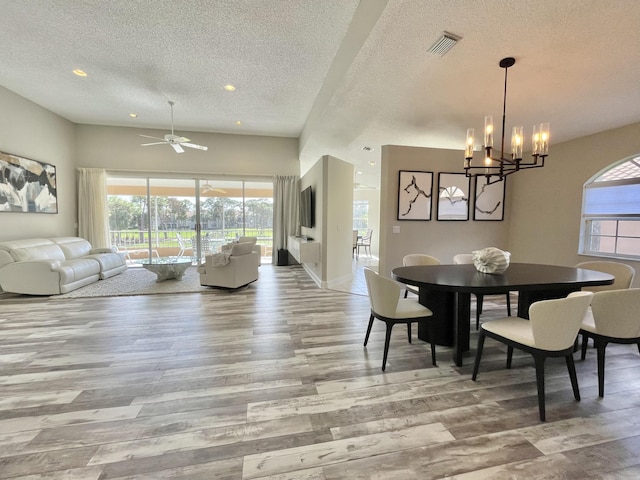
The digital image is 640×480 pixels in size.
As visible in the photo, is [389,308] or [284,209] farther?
[284,209]

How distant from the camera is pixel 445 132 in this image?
4.46 meters

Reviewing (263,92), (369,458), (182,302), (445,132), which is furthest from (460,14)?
Result: (182,302)

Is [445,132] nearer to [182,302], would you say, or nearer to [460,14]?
[460,14]

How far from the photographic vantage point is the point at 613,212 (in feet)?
12.2

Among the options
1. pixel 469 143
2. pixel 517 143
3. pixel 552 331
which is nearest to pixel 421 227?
pixel 469 143

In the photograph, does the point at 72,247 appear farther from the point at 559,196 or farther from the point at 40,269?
the point at 559,196

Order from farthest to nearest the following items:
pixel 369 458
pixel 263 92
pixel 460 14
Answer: pixel 263 92 → pixel 460 14 → pixel 369 458

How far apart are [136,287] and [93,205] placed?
3228mm

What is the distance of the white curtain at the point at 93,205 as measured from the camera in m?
6.58

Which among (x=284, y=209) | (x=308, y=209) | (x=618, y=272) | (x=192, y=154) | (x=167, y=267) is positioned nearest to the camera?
(x=618, y=272)

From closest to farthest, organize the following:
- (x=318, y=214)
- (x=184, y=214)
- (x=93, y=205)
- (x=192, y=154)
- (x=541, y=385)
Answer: (x=541, y=385) → (x=318, y=214) → (x=93, y=205) → (x=192, y=154) → (x=184, y=214)

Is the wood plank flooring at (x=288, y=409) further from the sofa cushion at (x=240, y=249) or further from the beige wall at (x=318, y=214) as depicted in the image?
the beige wall at (x=318, y=214)

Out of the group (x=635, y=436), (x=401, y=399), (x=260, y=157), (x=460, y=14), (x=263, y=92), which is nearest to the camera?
(x=635, y=436)

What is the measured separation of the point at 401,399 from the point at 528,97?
367 centimetres
